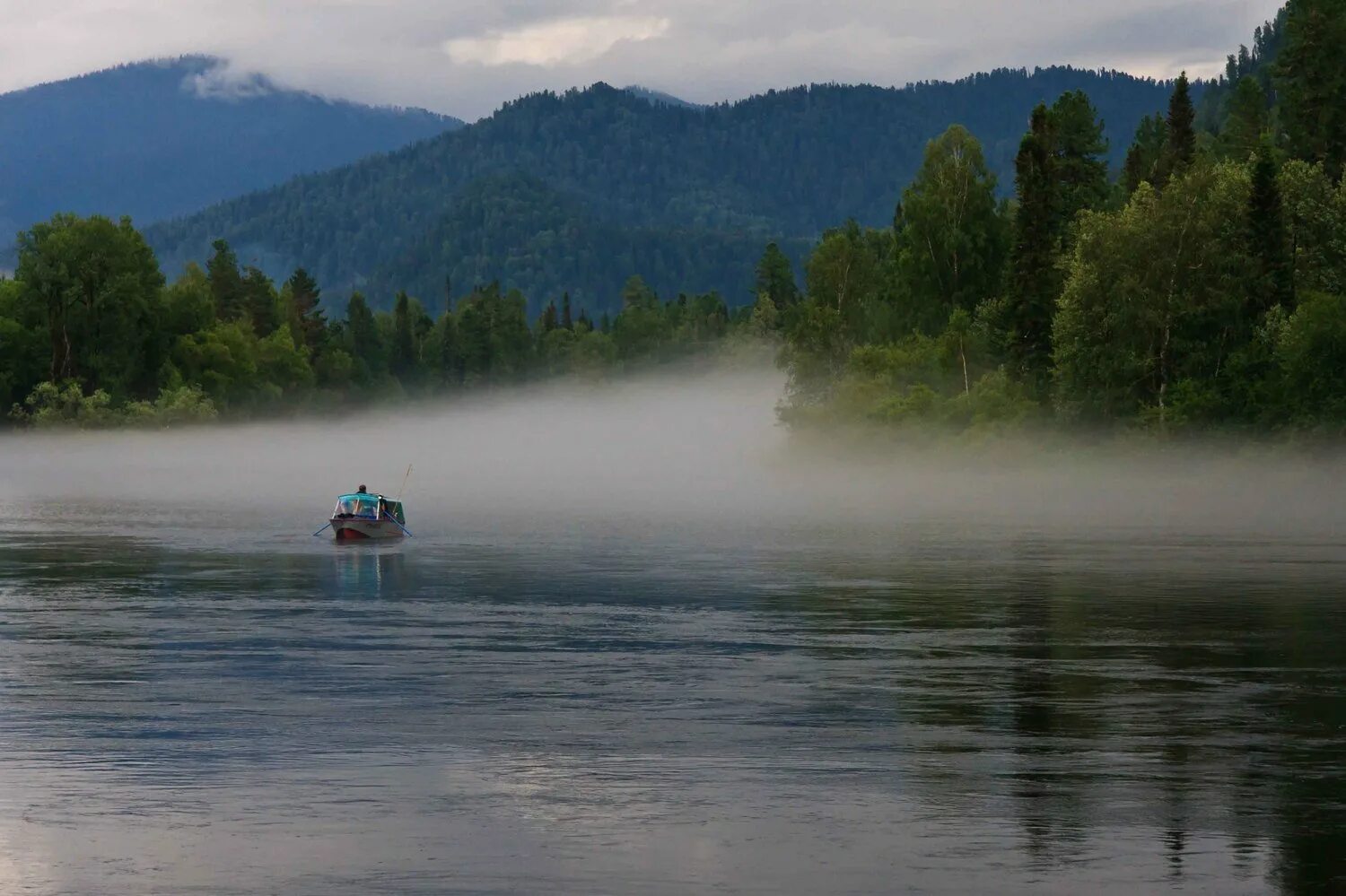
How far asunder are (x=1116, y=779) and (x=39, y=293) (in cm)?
17662

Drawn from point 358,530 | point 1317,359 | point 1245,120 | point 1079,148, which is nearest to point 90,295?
point 1079,148

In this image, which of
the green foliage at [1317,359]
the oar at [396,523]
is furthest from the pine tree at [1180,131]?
the oar at [396,523]

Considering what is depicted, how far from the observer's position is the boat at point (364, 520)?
74.1m

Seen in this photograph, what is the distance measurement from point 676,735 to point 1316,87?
126 m

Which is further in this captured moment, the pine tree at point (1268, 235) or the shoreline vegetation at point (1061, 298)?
the shoreline vegetation at point (1061, 298)

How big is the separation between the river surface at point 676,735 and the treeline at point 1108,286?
5967 centimetres

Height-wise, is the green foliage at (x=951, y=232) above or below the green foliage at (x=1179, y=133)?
below

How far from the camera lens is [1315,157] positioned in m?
141

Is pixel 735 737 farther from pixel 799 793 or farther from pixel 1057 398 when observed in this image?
pixel 1057 398

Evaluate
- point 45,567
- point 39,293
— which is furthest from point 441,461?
point 45,567

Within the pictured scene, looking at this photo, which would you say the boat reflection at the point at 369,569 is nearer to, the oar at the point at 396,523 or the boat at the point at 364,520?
the boat at the point at 364,520

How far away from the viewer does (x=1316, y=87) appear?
14100cm

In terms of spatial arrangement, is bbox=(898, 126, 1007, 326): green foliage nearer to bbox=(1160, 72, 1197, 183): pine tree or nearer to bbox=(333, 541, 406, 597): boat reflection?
bbox=(1160, 72, 1197, 183): pine tree

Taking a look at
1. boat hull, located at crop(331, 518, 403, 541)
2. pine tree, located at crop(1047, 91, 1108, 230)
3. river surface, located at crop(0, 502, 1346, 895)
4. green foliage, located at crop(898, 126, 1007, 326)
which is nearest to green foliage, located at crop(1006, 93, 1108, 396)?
green foliage, located at crop(898, 126, 1007, 326)
